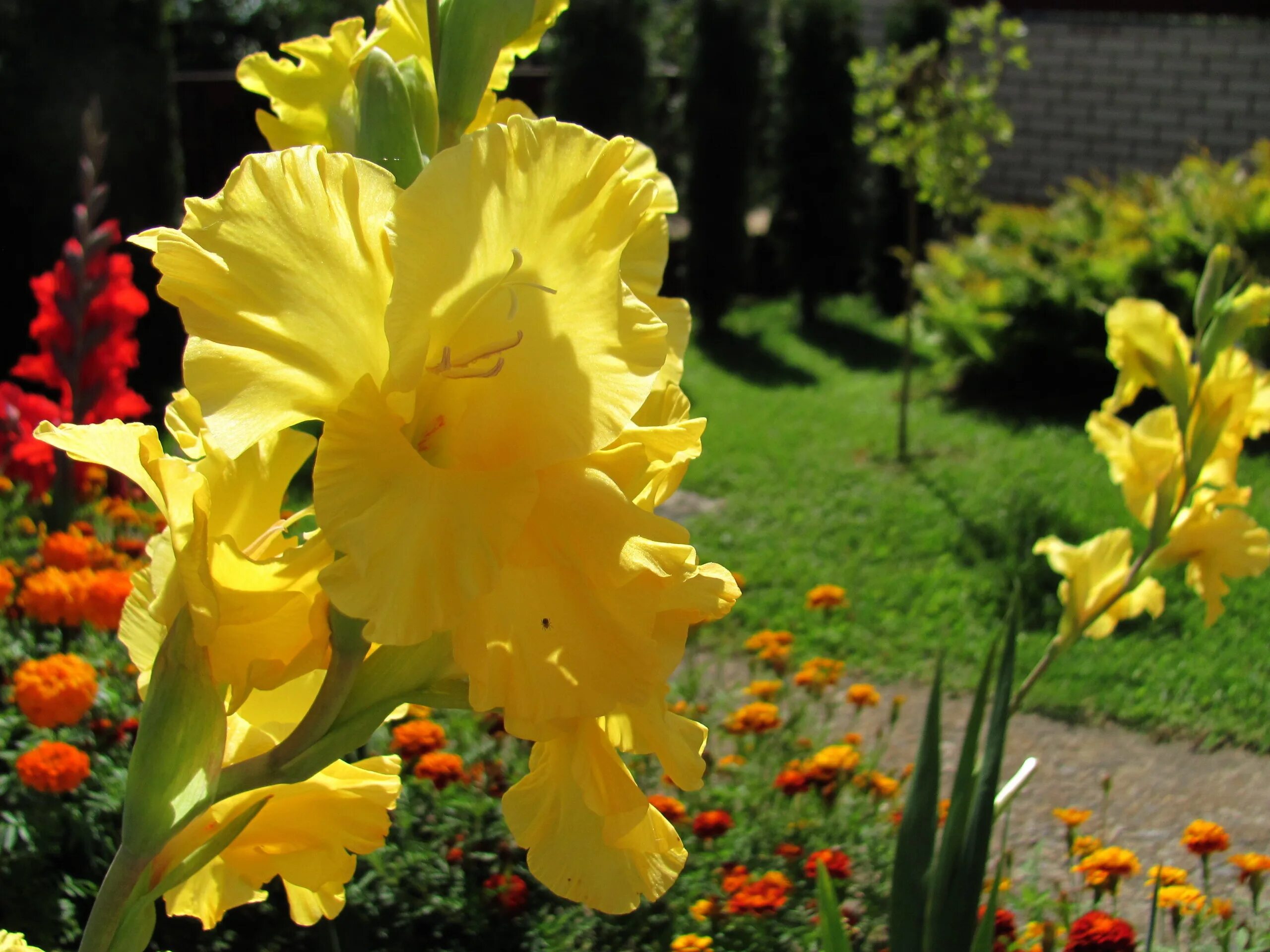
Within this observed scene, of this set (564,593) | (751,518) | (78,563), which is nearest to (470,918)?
(78,563)

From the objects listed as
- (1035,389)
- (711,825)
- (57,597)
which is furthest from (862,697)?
(1035,389)

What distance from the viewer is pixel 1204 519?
6.57 ft

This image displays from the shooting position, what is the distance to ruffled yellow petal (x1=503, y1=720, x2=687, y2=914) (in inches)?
27.6

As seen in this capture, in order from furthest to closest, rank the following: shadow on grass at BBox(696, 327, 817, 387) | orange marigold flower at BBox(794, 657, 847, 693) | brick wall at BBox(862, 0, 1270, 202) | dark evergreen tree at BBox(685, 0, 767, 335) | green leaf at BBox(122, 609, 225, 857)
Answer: brick wall at BBox(862, 0, 1270, 202) → dark evergreen tree at BBox(685, 0, 767, 335) → shadow on grass at BBox(696, 327, 817, 387) → orange marigold flower at BBox(794, 657, 847, 693) → green leaf at BBox(122, 609, 225, 857)

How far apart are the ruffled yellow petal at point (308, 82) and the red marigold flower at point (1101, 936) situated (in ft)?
5.19

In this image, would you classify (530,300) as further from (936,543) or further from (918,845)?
(936,543)

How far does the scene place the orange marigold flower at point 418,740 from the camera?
2.41m

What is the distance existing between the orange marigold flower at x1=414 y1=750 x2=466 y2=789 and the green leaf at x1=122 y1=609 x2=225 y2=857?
1582 millimetres

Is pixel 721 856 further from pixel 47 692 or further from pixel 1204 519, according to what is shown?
pixel 47 692

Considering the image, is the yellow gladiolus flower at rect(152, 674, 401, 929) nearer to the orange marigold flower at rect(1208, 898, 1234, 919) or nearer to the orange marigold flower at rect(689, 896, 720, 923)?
the orange marigold flower at rect(689, 896, 720, 923)

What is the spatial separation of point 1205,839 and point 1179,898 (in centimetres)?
17

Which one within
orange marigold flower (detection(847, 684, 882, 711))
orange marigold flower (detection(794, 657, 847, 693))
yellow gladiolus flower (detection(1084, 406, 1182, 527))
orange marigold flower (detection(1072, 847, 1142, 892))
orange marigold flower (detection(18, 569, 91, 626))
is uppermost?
yellow gladiolus flower (detection(1084, 406, 1182, 527))

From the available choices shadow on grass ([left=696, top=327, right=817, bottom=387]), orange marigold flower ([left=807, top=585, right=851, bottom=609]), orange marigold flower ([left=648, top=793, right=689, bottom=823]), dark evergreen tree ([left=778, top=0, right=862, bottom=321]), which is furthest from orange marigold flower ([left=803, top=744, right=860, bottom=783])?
dark evergreen tree ([left=778, top=0, right=862, bottom=321])

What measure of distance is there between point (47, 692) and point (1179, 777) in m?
2.99
